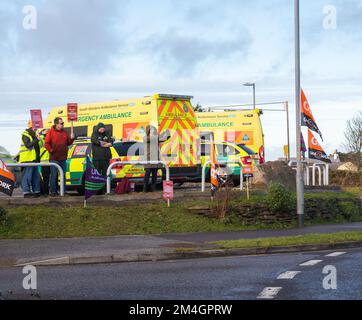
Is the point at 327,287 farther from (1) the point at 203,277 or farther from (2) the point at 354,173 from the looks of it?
(2) the point at 354,173

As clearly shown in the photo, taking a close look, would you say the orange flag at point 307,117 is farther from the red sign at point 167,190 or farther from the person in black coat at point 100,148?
the person in black coat at point 100,148

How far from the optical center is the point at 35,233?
1761 centimetres

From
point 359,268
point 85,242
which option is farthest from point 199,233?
point 359,268

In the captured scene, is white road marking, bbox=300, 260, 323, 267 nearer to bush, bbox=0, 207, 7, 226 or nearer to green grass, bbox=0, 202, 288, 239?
green grass, bbox=0, 202, 288, 239

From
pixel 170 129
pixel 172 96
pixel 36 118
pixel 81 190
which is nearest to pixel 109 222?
pixel 36 118

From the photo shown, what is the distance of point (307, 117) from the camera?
72.6 ft

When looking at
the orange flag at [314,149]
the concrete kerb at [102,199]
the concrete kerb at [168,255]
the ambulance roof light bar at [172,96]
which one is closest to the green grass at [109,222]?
the concrete kerb at [102,199]

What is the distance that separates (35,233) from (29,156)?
11.6ft

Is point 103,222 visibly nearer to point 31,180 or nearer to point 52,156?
point 52,156

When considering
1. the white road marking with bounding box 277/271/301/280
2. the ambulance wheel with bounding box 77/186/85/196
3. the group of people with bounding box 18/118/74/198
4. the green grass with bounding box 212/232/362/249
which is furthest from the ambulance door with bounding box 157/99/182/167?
the white road marking with bounding box 277/271/301/280

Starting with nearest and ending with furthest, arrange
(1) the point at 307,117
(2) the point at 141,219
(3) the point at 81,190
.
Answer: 1. (2) the point at 141,219
2. (1) the point at 307,117
3. (3) the point at 81,190

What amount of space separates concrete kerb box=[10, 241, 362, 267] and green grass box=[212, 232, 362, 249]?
131 millimetres

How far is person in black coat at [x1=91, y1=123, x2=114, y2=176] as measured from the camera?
2114cm

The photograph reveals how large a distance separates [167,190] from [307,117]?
4426mm
